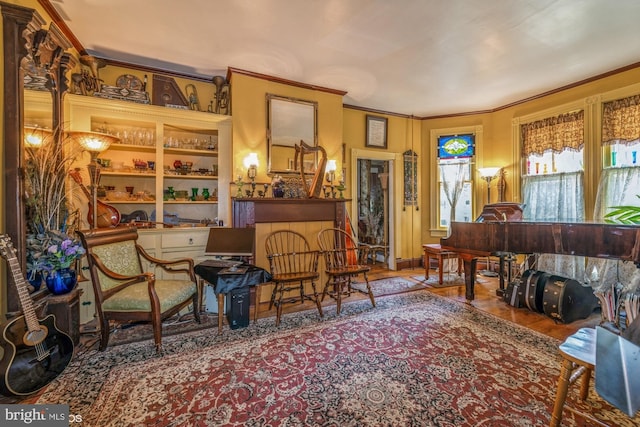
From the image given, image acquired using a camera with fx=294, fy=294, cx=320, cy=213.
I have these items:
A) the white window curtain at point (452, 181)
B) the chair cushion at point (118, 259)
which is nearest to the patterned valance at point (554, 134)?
the white window curtain at point (452, 181)

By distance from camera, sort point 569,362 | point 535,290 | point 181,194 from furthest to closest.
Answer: point 181,194 → point 535,290 → point 569,362

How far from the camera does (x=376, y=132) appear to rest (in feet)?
17.2

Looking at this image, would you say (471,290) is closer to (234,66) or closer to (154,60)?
(234,66)

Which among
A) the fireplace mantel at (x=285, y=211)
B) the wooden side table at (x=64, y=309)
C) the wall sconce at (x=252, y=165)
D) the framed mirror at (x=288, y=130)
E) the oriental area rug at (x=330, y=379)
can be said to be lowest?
the oriental area rug at (x=330, y=379)

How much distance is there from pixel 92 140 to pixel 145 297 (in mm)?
1576

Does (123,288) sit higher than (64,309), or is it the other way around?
(123,288)

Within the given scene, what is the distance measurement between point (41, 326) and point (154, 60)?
117 inches

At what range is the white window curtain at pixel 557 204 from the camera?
155 inches

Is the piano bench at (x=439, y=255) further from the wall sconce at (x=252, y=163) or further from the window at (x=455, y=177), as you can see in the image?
the wall sconce at (x=252, y=163)

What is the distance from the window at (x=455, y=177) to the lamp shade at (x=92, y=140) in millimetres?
5167

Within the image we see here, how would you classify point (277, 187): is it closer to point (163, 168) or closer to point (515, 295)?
point (163, 168)

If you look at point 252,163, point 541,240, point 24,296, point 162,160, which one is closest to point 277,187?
point 252,163

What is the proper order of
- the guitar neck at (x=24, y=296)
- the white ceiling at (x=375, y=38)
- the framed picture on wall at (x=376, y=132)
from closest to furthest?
the guitar neck at (x=24, y=296) < the white ceiling at (x=375, y=38) < the framed picture on wall at (x=376, y=132)

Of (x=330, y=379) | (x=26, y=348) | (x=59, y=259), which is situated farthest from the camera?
(x=59, y=259)
